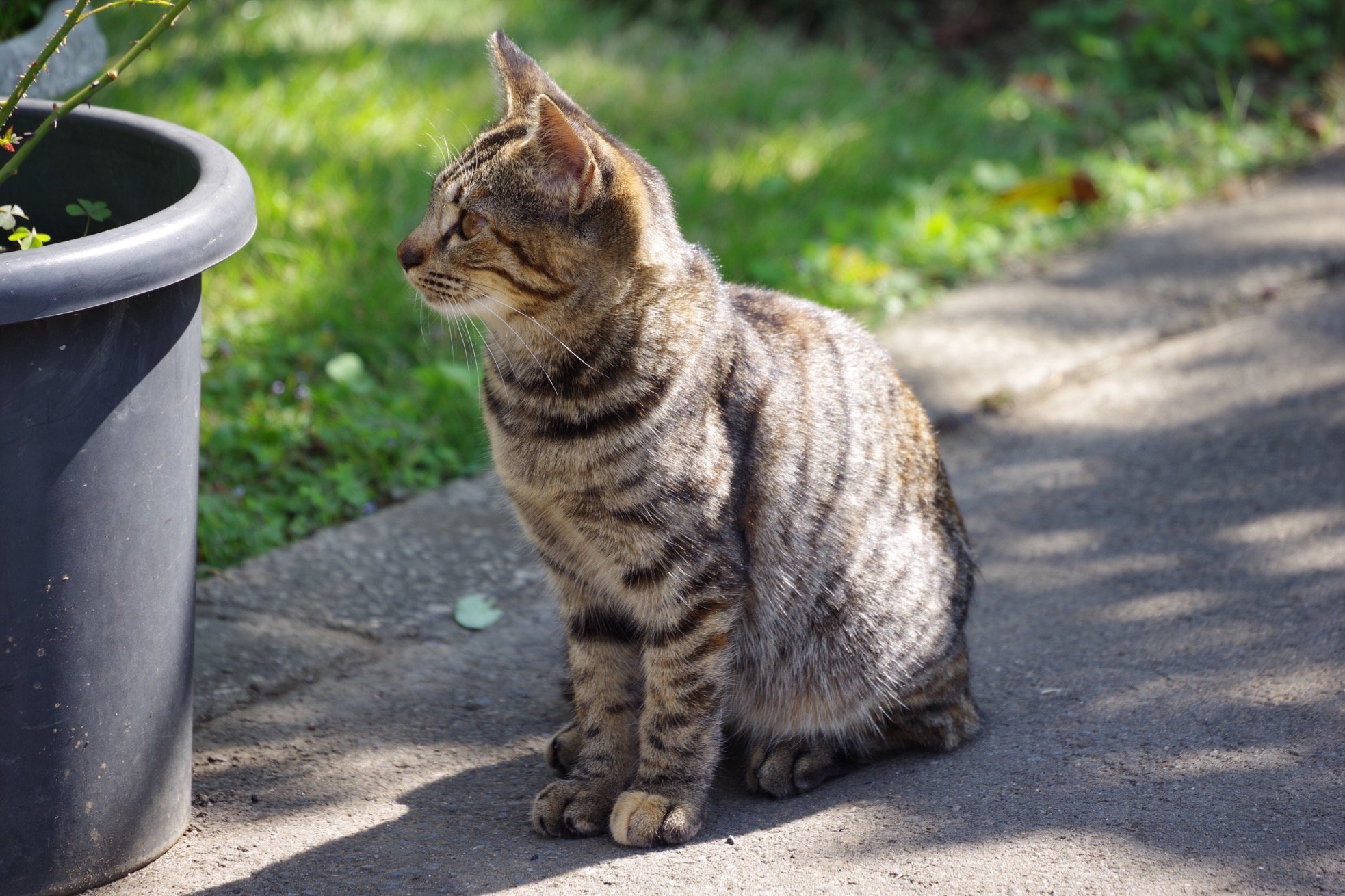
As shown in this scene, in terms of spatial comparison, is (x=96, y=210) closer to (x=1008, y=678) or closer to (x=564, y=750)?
(x=564, y=750)

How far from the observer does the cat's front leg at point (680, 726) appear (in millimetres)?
2381

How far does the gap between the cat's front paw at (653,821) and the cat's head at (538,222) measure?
920mm

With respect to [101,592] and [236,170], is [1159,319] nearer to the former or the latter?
[236,170]

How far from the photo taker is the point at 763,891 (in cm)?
224

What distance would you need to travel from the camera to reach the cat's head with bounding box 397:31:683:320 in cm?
227

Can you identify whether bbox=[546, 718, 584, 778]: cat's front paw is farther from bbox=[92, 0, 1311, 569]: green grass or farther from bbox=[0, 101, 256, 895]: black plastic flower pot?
bbox=[92, 0, 1311, 569]: green grass

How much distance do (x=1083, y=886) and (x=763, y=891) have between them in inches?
21.5

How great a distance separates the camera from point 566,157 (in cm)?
225

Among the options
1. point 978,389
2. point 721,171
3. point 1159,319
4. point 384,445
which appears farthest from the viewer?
point 721,171

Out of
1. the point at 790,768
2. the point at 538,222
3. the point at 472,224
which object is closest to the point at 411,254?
the point at 472,224

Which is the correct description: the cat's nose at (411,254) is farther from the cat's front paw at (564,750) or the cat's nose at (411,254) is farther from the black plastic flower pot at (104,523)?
the cat's front paw at (564,750)

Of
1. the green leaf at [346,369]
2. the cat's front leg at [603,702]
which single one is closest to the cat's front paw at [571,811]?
the cat's front leg at [603,702]

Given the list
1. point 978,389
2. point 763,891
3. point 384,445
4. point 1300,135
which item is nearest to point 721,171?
point 978,389

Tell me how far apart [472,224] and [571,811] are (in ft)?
3.61
